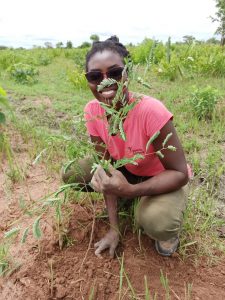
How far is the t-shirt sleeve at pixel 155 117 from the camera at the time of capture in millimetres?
1716

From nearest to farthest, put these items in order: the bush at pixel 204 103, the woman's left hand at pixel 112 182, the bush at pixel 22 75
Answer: the woman's left hand at pixel 112 182, the bush at pixel 204 103, the bush at pixel 22 75

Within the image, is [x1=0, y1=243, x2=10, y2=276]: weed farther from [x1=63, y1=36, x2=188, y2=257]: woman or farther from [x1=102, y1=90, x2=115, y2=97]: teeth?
[x1=102, y1=90, x2=115, y2=97]: teeth

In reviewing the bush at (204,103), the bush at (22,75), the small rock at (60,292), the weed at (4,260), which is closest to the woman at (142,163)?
the small rock at (60,292)

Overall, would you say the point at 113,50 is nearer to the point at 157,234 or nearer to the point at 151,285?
the point at 157,234

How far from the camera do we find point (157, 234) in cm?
180

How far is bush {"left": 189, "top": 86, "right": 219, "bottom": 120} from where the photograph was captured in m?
3.85

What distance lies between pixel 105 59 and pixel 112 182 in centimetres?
57

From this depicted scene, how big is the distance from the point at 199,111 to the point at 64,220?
2.33m

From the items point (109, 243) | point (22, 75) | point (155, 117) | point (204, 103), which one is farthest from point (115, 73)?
point (22, 75)

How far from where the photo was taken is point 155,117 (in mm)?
1729

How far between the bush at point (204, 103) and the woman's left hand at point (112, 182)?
2.41 m

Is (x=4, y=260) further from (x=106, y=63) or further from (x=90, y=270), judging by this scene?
(x=106, y=63)

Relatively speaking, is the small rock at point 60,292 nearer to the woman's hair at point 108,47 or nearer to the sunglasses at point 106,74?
the sunglasses at point 106,74

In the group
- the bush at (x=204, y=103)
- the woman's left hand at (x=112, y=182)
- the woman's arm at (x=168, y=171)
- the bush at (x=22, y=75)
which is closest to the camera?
the woman's left hand at (x=112, y=182)
